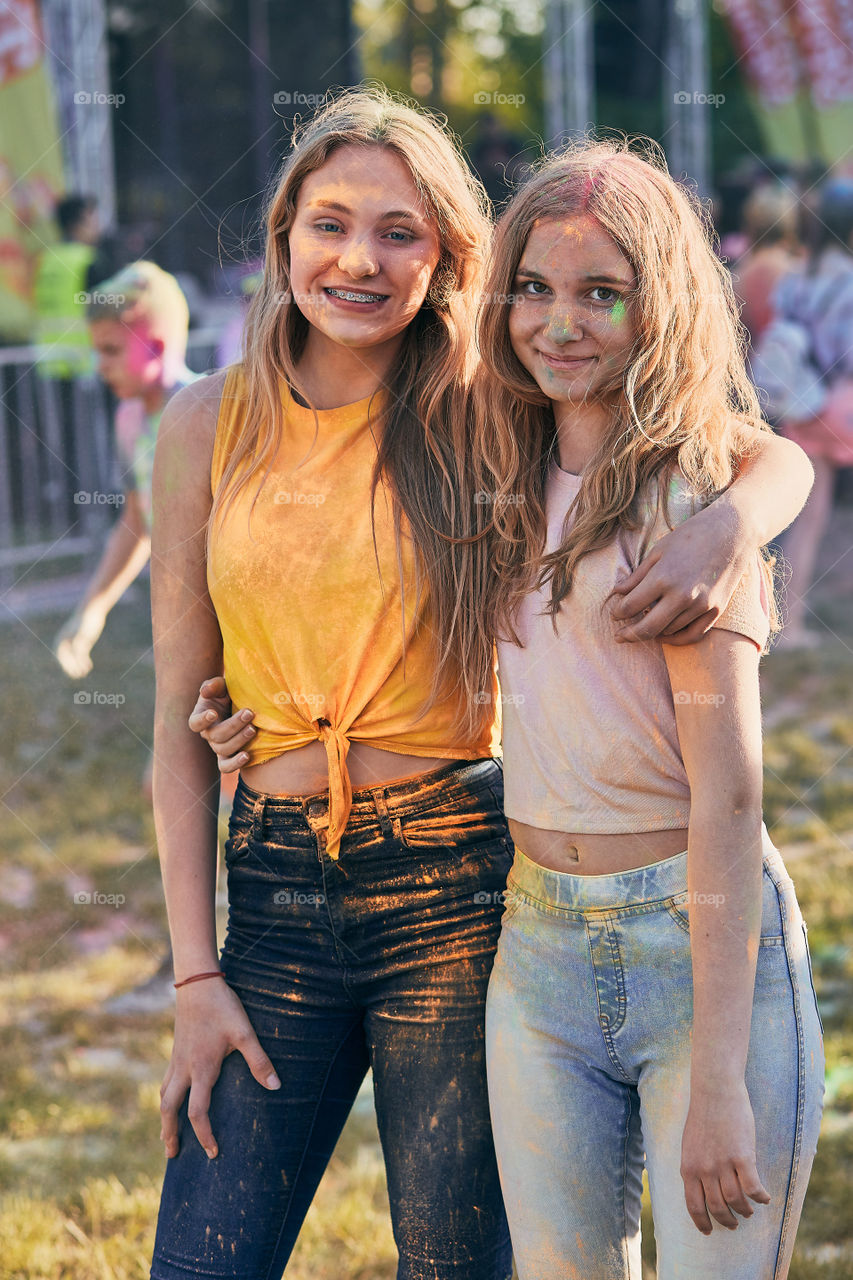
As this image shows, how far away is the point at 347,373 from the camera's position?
181 centimetres

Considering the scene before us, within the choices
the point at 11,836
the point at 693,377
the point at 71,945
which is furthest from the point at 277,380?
the point at 11,836

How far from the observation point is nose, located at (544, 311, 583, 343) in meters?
1.54

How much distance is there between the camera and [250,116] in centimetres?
948

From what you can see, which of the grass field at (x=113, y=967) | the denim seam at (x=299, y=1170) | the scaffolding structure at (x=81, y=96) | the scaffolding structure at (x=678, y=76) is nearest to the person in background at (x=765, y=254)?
A: the scaffolding structure at (x=678, y=76)

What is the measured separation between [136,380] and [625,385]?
265cm

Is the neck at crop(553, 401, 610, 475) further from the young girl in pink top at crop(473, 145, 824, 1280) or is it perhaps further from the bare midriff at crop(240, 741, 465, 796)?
the bare midriff at crop(240, 741, 465, 796)

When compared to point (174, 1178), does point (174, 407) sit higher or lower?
higher

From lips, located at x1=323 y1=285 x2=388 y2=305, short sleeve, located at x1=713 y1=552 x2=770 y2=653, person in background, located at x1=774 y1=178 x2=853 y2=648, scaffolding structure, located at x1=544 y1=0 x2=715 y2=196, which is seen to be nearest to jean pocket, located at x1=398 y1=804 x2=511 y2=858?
short sleeve, located at x1=713 y1=552 x2=770 y2=653

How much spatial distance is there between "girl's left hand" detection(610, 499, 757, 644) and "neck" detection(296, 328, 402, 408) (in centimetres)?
54

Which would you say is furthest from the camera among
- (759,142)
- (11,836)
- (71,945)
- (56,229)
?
(759,142)

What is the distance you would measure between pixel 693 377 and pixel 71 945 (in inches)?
130

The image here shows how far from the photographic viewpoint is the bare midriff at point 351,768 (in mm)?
1698

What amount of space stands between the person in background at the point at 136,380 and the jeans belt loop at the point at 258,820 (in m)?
2.14

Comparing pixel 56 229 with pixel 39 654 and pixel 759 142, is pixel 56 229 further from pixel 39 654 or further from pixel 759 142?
pixel 759 142
